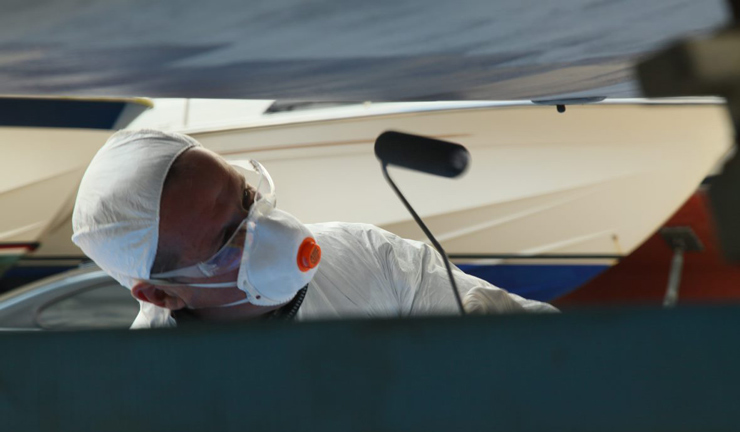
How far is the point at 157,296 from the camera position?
3.47 ft

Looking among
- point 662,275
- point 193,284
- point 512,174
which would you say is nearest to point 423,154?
point 193,284

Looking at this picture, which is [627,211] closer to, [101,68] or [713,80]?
[101,68]

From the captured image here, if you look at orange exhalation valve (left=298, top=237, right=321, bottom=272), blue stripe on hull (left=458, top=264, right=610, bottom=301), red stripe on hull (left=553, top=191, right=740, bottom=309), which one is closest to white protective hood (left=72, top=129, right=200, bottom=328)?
orange exhalation valve (left=298, top=237, right=321, bottom=272)

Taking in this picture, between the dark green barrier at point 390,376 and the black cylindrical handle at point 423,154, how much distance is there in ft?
2.04

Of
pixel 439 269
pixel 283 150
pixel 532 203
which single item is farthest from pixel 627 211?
pixel 439 269

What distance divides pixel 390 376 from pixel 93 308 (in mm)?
2693

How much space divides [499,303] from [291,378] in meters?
0.85

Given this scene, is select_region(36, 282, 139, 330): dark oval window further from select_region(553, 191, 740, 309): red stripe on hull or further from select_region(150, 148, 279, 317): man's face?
select_region(553, 191, 740, 309): red stripe on hull

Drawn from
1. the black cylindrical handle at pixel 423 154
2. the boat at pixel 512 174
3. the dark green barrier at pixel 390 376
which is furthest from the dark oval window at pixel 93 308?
the dark green barrier at pixel 390 376

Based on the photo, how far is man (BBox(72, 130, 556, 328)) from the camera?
1000 millimetres

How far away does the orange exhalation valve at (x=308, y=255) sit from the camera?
106 cm

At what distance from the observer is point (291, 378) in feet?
0.68

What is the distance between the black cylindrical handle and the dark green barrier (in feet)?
2.04

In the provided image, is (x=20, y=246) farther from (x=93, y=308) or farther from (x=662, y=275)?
(x=662, y=275)
